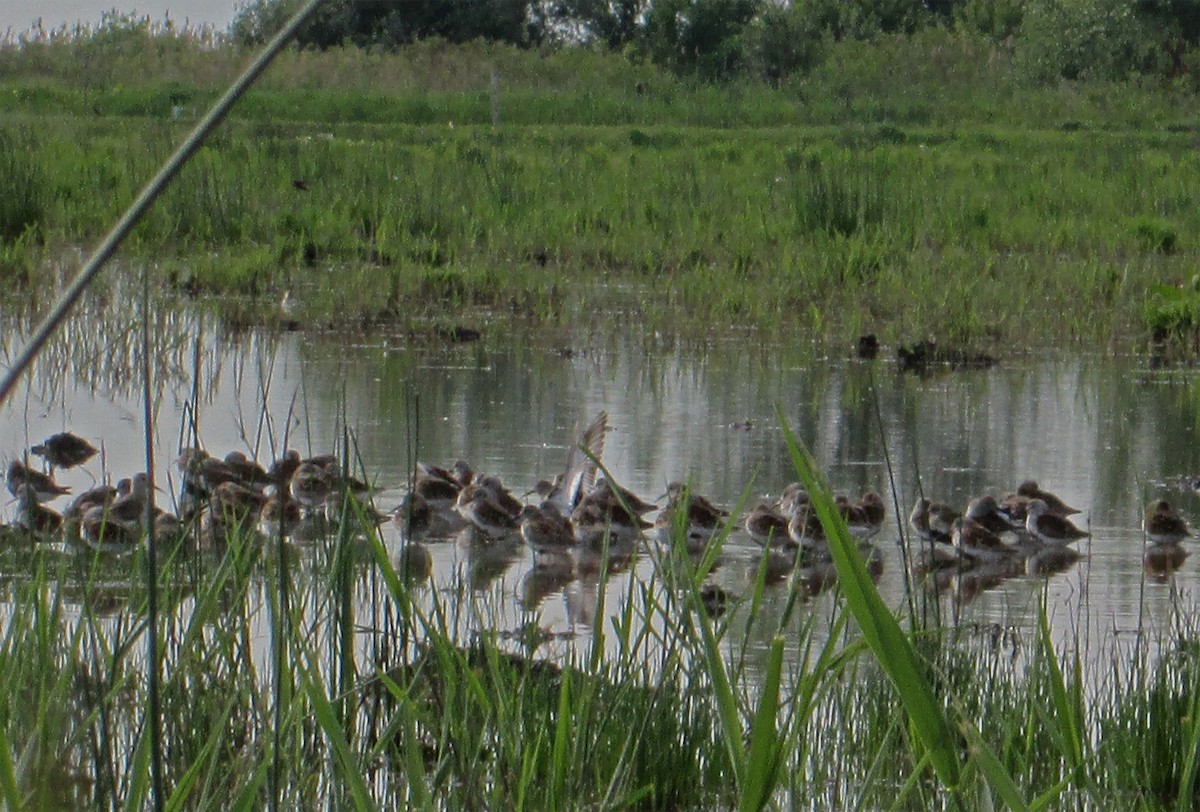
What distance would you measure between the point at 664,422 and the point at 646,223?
21.1 ft

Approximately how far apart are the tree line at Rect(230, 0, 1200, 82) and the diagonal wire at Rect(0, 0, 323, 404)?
33193 millimetres

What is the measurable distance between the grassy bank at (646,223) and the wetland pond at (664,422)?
0.76m

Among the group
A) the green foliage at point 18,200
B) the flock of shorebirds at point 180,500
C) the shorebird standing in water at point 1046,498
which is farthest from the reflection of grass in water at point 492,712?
the green foliage at point 18,200

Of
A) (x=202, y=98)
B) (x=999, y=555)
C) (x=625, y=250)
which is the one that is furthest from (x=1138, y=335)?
(x=202, y=98)

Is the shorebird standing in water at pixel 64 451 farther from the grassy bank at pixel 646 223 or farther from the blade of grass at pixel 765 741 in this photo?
the blade of grass at pixel 765 741

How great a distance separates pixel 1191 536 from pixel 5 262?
7.10 meters

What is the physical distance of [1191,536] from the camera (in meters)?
5.59

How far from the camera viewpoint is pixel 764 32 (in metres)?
37.1

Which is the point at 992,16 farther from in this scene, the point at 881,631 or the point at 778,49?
the point at 881,631

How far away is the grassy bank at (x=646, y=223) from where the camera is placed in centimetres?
1013

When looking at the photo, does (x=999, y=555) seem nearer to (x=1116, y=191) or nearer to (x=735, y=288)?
(x=735, y=288)

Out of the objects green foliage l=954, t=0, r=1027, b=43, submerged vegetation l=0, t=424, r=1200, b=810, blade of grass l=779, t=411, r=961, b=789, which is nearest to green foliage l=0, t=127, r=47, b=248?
submerged vegetation l=0, t=424, r=1200, b=810

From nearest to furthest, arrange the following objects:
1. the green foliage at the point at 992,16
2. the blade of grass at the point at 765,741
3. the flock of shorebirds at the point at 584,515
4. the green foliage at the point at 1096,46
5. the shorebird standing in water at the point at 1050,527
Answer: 1. the blade of grass at the point at 765,741
2. the flock of shorebirds at the point at 584,515
3. the shorebird standing in water at the point at 1050,527
4. the green foliage at the point at 1096,46
5. the green foliage at the point at 992,16

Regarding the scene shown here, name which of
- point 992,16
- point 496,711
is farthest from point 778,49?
point 496,711
